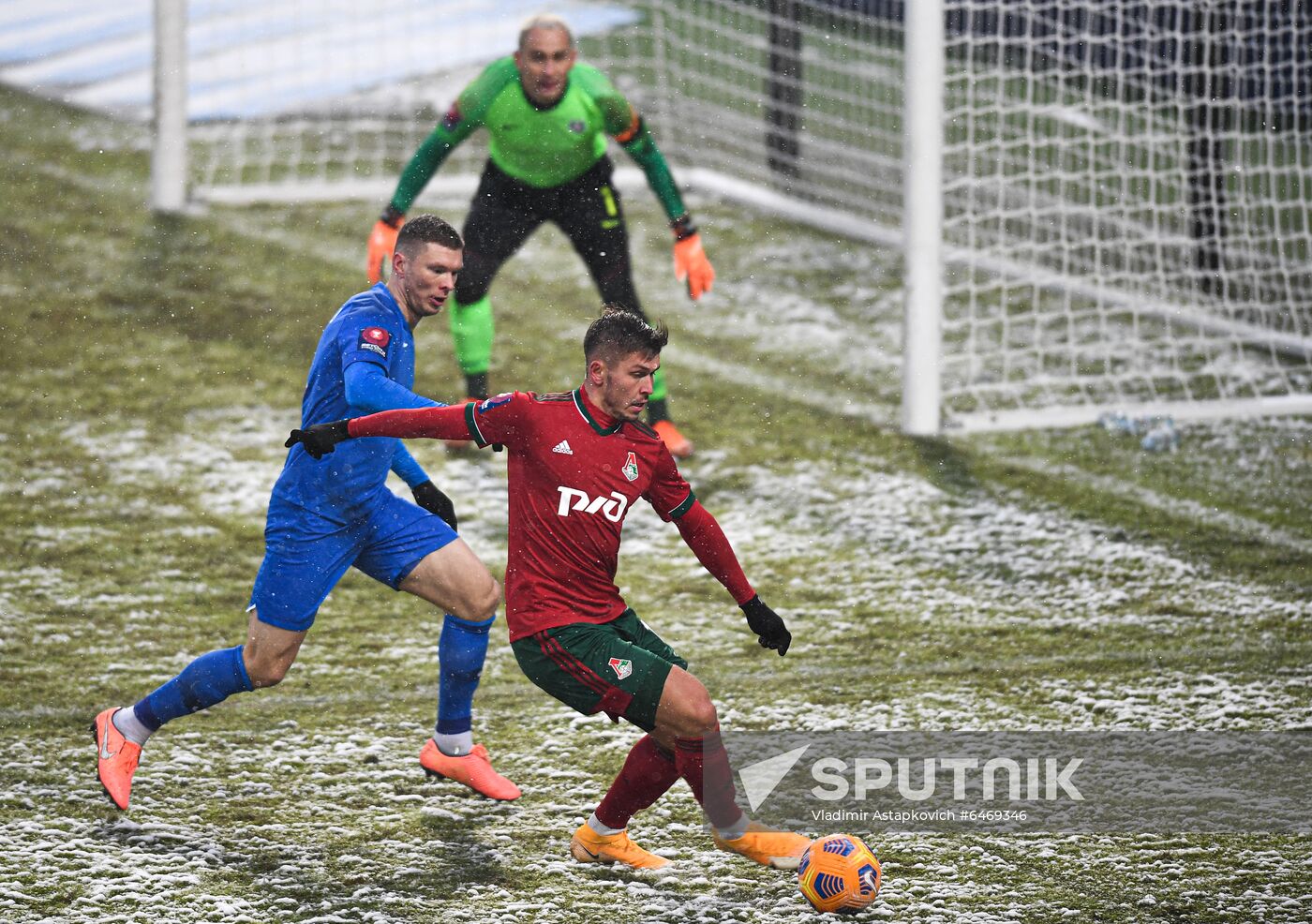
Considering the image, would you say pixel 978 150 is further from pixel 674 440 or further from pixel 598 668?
pixel 598 668

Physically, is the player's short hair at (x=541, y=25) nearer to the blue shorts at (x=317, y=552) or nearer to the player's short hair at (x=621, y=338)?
the blue shorts at (x=317, y=552)

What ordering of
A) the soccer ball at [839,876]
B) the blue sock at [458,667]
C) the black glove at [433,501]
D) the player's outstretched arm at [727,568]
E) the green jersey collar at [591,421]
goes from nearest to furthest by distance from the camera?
the soccer ball at [839,876] < the green jersey collar at [591,421] < the player's outstretched arm at [727,568] < the blue sock at [458,667] < the black glove at [433,501]

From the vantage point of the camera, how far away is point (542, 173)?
734cm

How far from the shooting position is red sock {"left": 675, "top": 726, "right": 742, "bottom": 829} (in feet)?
14.1

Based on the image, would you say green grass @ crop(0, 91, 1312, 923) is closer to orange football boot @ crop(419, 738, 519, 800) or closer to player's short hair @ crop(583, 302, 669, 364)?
orange football boot @ crop(419, 738, 519, 800)

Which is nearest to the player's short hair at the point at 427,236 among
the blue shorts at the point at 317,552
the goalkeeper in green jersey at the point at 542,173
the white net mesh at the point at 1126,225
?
the blue shorts at the point at 317,552

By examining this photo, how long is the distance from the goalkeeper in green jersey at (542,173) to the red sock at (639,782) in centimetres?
320

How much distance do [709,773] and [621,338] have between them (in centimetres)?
110

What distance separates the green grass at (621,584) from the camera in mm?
4441

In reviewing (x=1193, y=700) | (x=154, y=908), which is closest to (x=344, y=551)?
(x=154, y=908)

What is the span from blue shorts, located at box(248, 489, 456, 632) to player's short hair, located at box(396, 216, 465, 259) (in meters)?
0.68

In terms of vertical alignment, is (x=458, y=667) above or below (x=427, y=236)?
below

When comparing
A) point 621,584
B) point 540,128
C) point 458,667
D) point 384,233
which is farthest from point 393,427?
point 540,128

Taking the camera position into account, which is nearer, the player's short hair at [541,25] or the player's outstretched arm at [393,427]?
the player's outstretched arm at [393,427]
